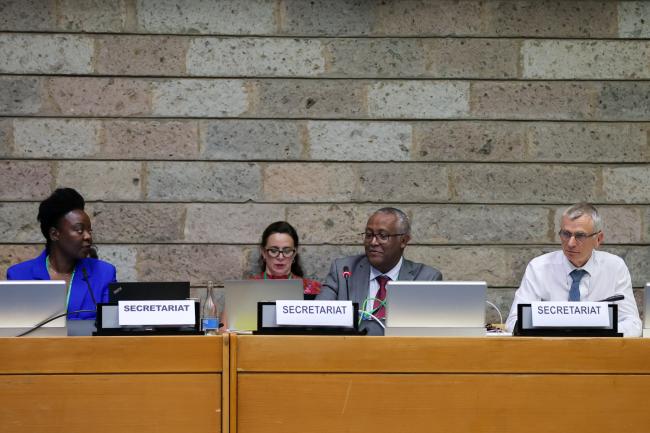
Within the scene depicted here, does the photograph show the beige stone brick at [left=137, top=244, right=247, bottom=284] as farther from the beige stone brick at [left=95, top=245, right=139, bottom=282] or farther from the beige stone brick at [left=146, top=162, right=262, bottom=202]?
the beige stone brick at [left=146, top=162, right=262, bottom=202]

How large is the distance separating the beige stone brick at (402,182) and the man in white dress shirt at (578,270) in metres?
0.94

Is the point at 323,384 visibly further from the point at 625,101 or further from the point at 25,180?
the point at 625,101

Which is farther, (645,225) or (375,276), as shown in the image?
(645,225)

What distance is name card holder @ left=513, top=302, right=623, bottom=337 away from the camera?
3.32m

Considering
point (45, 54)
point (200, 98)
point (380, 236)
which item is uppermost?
point (45, 54)

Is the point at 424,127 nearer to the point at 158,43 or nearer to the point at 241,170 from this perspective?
the point at 241,170

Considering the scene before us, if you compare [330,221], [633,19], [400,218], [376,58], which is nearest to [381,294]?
[400,218]

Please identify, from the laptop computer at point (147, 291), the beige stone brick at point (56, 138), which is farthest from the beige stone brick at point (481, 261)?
the laptop computer at point (147, 291)

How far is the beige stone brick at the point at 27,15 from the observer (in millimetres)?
5238

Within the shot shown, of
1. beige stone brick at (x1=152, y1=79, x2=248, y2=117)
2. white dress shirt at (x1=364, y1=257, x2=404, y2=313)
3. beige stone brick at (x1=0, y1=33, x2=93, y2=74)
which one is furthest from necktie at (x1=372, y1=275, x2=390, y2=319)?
beige stone brick at (x1=0, y1=33, x2=93, y2=74)

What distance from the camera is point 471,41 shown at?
5379 millimetres

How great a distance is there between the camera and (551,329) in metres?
3.33

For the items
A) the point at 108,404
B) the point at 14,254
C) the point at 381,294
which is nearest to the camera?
the point at 108,404

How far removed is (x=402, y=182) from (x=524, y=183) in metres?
0.69
